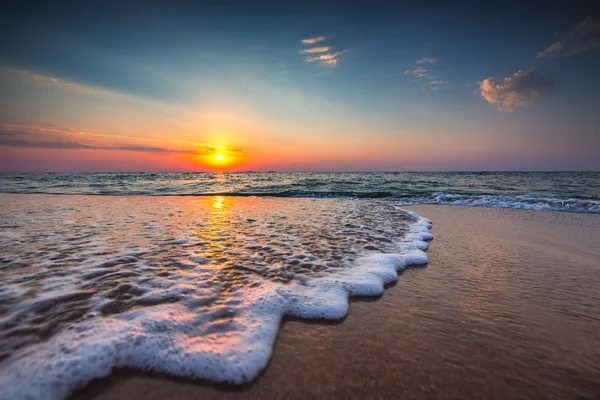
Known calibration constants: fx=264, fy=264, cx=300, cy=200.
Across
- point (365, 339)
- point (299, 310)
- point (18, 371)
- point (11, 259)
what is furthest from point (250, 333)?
point (11, 259)

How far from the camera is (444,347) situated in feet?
6.55

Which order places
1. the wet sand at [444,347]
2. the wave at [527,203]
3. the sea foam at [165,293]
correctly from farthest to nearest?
1. the wave at [527,203]
2. the sea foam at [165,293]
3. the wet sand at [444,347]

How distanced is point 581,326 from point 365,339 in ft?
6.35

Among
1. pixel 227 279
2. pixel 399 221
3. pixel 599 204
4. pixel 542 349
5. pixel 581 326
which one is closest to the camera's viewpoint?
pixel 542 349

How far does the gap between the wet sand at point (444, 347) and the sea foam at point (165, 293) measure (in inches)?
6.0

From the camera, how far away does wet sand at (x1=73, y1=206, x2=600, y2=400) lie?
63.2 inches

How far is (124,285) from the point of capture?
2.83 meters

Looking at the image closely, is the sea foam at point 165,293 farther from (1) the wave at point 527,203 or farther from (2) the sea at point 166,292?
(1) the wave at point 527,203

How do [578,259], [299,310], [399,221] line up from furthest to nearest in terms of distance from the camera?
[399,221], [578,259], [299,310]

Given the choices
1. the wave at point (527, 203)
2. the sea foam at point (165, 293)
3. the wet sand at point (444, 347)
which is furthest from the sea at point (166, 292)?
the wave at point (527, 203)

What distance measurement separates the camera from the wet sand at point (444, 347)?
160cm

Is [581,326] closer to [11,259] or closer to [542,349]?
[542,349]

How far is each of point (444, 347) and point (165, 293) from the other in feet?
8.41

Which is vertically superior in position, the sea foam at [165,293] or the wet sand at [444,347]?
the sea foam at [165,293]
